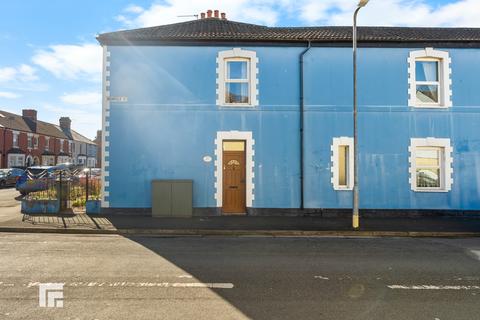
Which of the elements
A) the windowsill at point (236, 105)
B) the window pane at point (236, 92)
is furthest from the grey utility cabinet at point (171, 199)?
the window pane at point (236, 92)

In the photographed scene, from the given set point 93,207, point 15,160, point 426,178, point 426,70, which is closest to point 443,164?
point 426,178

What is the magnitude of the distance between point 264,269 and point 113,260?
314 cm

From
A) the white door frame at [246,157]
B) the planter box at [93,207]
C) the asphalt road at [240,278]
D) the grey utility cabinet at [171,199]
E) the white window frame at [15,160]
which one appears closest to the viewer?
the asphalt road at [240,278]

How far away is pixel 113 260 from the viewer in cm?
636

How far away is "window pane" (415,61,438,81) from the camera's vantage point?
12914 millimetres

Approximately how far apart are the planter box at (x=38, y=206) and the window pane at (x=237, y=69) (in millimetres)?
8850

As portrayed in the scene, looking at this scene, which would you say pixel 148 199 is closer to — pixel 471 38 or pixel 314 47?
pixel 314 47

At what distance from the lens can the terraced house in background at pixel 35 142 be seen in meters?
37.2

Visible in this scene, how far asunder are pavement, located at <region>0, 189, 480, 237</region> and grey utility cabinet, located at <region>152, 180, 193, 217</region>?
576 mm

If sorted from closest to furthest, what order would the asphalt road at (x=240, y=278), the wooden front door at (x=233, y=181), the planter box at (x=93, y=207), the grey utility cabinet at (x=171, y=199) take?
the asphalt road at (x=240, y=278), the grey utility cabinet at (x=171, y=199), the planter box at (x=93, y=207), the wooden front door at (x=233, y=181)

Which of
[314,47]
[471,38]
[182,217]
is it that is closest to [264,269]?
[182,217]

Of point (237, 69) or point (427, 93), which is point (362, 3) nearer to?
point (237, 69)

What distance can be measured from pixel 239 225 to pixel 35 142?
144 ft

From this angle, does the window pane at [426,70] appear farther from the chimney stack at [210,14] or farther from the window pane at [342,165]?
the chimney stack at [210,14]
